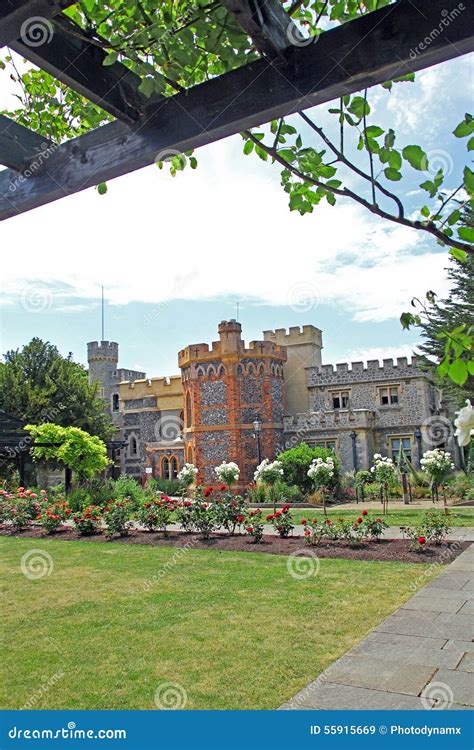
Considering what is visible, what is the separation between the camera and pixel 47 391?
30.5 meters

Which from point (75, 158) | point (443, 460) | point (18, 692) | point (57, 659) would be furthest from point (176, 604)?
point (443, 460)

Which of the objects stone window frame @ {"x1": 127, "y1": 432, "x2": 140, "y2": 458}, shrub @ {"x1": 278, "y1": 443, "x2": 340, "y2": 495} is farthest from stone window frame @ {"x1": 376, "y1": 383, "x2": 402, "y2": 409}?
stone window frame @ {"x1": 127, "y1": 432, "x2": 140, "y2": 458}

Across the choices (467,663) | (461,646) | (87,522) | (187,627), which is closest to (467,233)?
(467,663)

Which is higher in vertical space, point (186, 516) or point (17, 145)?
point (17, 145)

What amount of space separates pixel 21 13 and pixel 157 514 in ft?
42.5

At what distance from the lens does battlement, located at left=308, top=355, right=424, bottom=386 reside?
91.2 ft

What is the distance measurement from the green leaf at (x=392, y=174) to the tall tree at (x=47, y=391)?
2933 cm

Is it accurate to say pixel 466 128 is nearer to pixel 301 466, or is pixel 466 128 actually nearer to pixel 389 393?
pixel 301 466

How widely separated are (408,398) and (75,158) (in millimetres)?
26641

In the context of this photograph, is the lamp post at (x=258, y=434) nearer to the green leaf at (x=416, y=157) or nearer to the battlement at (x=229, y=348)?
the battlement at (x=229, y=348)

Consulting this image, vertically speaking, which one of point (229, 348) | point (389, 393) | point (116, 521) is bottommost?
point (116, 521)

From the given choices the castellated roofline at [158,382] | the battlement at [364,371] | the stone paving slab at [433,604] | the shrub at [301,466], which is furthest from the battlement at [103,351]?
the stone paving slab at [433,604]

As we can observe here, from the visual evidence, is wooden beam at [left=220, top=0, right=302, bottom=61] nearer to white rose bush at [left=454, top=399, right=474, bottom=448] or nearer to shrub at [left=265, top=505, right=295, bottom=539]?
white rose bush at [left=454, top=399, right=474, bottom=448]

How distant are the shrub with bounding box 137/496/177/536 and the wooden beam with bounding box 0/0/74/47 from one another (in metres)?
12.6
